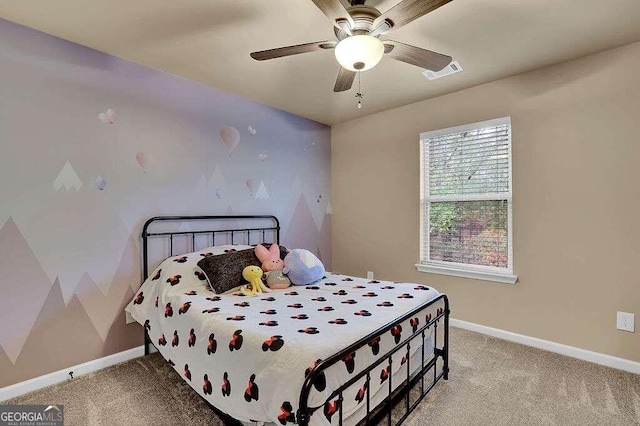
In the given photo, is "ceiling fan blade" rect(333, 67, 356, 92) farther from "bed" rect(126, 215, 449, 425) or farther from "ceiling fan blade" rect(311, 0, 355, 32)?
"bed" rect(126, 215, 449, 425)

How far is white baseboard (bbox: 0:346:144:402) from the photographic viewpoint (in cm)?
200

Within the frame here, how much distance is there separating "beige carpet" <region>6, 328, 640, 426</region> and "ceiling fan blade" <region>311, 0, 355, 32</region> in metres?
2.10

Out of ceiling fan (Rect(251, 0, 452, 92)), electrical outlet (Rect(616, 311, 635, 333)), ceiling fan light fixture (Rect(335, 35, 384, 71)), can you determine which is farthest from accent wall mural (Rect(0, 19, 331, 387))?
electrical outlet (Rect(616, 311, 635, 333))

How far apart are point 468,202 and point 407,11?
84.0 inches

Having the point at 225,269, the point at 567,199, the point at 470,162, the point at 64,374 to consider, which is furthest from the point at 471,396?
the point at 64,374

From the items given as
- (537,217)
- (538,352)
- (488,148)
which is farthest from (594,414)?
(488,148)

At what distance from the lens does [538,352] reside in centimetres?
260

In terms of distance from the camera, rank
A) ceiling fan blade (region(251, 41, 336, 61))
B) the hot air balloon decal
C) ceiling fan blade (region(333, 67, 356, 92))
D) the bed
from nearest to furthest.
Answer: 1. the bed
2. ceiling fan blade (region(251, 41, 336, 61))
3. ceiling fan blade (region(333, 67, 356, 92))
4. the hot air balloon decal

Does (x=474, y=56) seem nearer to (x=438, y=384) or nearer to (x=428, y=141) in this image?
(x=428, y=141)

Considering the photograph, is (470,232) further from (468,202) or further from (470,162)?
(470,162)

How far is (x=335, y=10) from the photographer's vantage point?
4.75ft

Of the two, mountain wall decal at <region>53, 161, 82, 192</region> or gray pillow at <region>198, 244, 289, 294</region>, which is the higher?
mountain wall decal at <region>53, 161, 82, 192</region>

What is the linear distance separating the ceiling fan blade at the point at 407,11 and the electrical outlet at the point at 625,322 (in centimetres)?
251

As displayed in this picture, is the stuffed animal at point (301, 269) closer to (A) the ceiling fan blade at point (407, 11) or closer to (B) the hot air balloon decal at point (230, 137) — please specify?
(B) the hot air balloon decal at point (230, 137)
